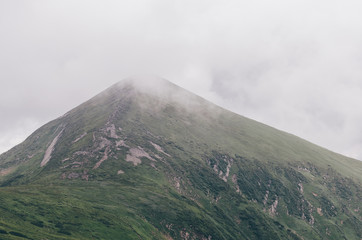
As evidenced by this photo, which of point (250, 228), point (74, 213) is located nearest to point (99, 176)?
point (74, 213)

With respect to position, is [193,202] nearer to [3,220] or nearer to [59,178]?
[59,178]

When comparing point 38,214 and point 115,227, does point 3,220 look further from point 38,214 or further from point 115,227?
point 115,227

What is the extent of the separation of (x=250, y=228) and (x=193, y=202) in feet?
143

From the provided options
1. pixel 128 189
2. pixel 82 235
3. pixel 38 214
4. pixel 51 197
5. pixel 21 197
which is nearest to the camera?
pixel 82 235

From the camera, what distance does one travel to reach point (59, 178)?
7160 inches

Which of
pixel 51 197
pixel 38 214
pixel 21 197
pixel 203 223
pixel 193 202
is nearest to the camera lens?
pixel 38 214

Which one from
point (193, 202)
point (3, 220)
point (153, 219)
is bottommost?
point (3, 220)

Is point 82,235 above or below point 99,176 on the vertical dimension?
below

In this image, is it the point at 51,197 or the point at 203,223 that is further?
the point at 203,223

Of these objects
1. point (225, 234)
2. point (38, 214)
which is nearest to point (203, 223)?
point (225, 234)

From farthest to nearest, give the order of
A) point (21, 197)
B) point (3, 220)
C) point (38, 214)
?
point (21, 197)
point (38, 214)
point (3, 220)

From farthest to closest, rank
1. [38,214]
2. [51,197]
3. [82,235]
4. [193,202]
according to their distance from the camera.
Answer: [193,202] → [51,197] → [38,214] → [82,235]

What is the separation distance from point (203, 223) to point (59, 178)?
3519 inches

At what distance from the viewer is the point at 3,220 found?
10006cm
